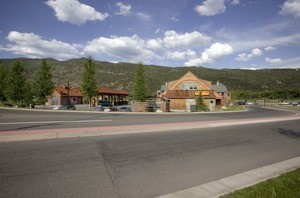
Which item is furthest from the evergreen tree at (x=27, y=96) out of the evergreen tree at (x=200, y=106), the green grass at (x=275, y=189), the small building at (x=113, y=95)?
the green grass at (x=275, y=189)

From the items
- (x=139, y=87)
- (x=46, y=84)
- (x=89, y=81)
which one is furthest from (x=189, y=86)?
(x=46, y=84)

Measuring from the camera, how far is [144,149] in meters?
9.12

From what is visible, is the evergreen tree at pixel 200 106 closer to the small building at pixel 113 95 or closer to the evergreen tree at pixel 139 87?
the evergreen tree at pixel 139 87

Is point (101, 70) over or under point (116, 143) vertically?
over

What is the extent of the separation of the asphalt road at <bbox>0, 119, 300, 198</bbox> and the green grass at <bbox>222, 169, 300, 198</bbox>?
46.0 inches

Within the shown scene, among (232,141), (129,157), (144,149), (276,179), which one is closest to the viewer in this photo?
(276,179)

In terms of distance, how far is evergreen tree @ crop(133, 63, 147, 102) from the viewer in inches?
1809

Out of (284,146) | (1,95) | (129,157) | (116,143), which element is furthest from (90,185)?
(1,95)

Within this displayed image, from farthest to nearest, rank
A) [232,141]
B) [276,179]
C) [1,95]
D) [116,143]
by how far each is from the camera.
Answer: [1,95] → [232,141] → [116,143] → [276,179]

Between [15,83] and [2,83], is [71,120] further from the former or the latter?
[2,83]

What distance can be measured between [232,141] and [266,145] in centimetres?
158

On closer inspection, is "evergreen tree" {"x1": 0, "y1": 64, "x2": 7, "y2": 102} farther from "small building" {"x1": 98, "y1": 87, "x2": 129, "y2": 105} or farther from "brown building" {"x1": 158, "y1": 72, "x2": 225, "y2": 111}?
"brown building" {"x1": 158, "y1": 72, "x2": 225, "y2": 111}

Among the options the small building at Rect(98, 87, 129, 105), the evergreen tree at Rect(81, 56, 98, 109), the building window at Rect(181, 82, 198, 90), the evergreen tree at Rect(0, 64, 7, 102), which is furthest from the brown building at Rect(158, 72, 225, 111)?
the evergreen tree at Rect(0, 64, 7, 102)

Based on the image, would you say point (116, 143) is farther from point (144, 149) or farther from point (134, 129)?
point (134, 129)
